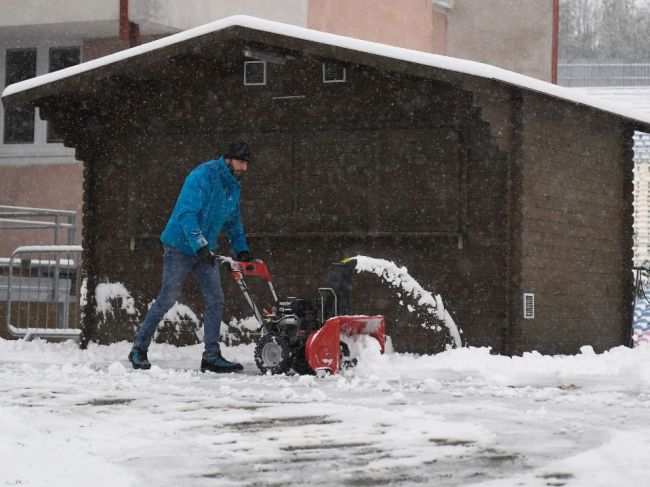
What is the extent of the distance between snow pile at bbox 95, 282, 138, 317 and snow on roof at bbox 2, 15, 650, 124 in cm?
237

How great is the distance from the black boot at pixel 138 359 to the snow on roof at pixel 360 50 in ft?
11.4

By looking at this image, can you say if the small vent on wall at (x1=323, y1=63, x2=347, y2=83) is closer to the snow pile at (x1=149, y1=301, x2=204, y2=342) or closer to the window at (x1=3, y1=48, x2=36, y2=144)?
the snow pile at (x1=149, y1=301, x2=204, y2=342)

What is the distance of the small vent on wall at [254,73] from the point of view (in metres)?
14.0

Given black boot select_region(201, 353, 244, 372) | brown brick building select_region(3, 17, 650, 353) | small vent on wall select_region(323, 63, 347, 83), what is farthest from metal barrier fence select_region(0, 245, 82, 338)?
black boot select_region(201, 353, 244, 372)

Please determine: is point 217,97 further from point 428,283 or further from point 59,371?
point 59,371

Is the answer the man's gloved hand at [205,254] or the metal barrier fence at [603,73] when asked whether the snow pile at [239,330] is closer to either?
the man's gloved hand at [205,254]

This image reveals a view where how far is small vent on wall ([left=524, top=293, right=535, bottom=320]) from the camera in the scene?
519 inches

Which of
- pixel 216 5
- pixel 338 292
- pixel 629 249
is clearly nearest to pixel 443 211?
pixel 338 292

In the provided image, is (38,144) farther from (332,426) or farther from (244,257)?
(332,426)

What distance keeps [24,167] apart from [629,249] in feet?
34.7

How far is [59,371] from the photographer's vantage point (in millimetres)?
11023

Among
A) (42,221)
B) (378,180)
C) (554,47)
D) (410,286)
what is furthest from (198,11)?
(554,47)

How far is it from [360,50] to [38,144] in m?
10.5

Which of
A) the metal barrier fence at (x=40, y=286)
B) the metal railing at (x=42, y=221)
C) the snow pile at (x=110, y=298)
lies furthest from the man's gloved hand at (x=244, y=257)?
the metal railing at (x=42, y=221)
